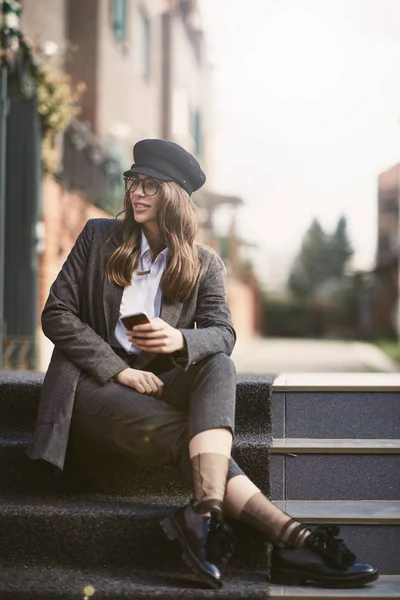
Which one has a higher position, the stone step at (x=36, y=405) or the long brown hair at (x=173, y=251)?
the long brown hair at (x=173, y=251)

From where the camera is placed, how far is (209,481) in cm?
252

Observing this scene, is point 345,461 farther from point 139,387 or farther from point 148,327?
point 148,327

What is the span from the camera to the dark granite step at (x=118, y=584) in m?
2.50

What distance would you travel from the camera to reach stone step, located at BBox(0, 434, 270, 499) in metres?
3.00

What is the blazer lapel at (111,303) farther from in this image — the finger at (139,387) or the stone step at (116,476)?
the stone step at (116,476)

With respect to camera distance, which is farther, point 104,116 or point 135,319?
point 104,116

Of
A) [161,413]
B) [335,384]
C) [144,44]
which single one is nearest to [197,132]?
[144,44]

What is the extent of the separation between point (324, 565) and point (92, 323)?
1.10 metres

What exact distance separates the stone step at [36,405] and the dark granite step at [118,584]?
25.3 inches

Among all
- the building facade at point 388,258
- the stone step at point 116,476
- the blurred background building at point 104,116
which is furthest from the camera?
the building facade at point 388,258

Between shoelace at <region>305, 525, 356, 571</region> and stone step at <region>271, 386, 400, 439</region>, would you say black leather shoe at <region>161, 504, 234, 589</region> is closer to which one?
shoelace at <region>305, 525, 356, 571</region>

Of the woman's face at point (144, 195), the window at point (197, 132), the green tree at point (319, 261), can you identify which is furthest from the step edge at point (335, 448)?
the green tree at point (319, 261)

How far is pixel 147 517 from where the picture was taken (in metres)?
2.78

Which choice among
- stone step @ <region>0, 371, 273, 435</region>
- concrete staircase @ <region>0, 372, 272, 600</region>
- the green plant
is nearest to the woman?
concrete staircase @ <region>0, 372, 272, 600</region>
